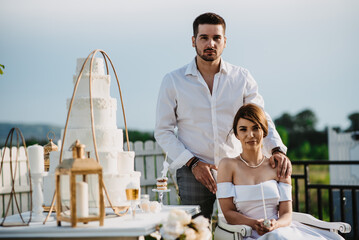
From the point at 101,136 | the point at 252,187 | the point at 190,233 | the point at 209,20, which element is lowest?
the point at 190,233

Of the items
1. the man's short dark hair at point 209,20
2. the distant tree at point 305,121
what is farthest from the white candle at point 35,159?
the distant tree at point 305,121

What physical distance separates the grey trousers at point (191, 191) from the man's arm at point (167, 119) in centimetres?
11

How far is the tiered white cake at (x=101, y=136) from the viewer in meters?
2.96

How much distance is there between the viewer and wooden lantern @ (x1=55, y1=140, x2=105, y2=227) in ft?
7.94

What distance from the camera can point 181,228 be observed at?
2.48 m

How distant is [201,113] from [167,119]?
274 millimetres

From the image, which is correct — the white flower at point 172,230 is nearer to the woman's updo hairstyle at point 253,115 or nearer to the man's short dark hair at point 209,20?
the woman's updo hairstyle at point 253,115

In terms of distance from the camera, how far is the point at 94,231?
2.39 metres

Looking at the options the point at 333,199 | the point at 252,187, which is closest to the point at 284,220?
the point at 252,187

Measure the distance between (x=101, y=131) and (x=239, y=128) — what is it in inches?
38.1

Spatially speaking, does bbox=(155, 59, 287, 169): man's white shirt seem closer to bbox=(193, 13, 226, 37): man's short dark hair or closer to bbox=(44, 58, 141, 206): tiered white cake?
bbox=(193, 13, 226, 37): man's short dark hair

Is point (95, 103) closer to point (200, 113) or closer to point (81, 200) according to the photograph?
point (81, 200)

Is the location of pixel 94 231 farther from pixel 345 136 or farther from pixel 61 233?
pixel 345 136

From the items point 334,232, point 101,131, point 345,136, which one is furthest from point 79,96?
point 345,136
